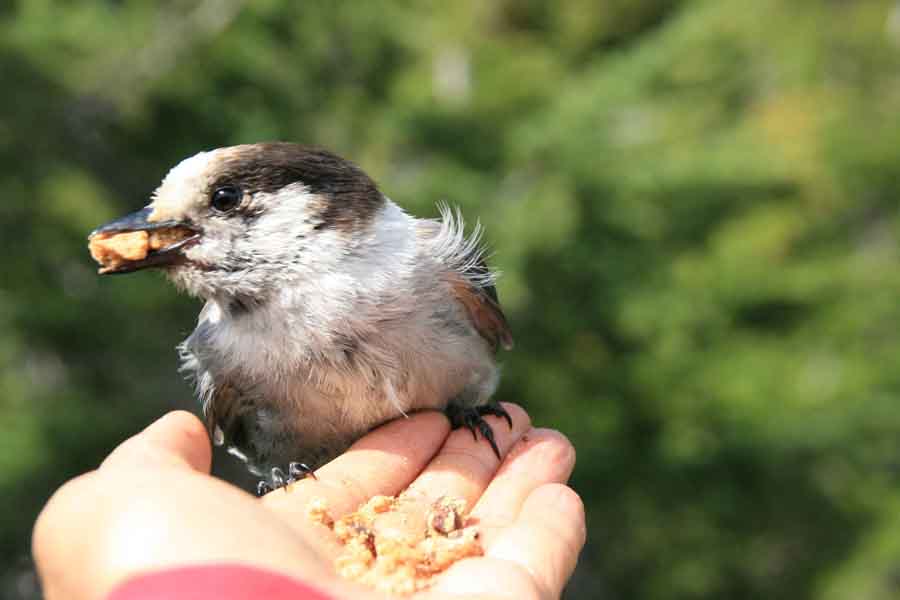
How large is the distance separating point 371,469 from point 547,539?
71 cm

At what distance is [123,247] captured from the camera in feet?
9.78

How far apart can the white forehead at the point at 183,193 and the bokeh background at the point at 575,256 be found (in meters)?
3.99

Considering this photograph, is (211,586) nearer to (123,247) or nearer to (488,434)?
(123,247)

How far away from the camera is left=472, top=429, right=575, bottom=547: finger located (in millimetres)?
3000

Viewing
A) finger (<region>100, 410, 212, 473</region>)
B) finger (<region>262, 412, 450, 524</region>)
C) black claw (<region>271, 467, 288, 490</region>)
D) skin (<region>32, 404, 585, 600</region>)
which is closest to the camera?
skin (<region>32, 404, 585, 600</region>)

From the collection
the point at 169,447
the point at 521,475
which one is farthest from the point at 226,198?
the point at 521,475

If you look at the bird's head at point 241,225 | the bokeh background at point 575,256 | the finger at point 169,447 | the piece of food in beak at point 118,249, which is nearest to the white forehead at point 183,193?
the bird's head at point 241,225

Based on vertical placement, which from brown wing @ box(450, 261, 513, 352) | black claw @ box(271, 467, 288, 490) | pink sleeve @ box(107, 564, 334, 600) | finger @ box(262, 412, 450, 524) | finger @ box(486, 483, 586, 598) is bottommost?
black claw @ box(271, 467, 288, 490)

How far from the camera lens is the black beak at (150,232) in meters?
2.98

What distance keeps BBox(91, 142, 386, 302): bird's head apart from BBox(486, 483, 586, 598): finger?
1.04 m

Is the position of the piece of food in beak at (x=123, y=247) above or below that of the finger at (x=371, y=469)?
above

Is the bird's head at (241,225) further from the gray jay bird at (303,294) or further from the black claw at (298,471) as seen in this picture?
the black claw at (298,471)

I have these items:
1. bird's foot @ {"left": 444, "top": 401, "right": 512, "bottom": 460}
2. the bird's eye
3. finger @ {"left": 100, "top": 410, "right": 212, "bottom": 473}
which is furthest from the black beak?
bird's foot @ {"left": 444, "top": 401, "right": 512, "bottom": 460}

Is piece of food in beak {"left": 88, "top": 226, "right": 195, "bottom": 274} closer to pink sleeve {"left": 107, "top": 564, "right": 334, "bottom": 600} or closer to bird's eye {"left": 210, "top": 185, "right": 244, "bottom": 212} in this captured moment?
bird's eye {"left": 210, "top": 185, "right": 244, "bottom": 212}
